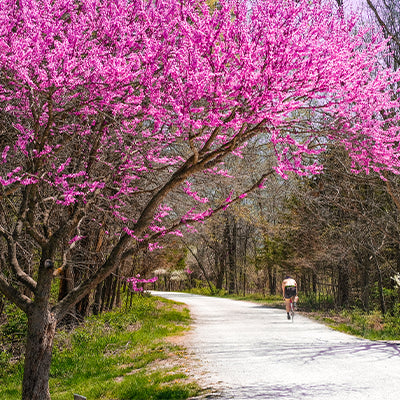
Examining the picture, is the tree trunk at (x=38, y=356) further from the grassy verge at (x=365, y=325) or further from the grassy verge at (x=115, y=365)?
the grassy verge at (x=365, y=325)

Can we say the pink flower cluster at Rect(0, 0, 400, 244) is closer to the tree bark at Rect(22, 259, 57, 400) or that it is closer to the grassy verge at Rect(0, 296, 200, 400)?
the tree bark at Rect(22, 259, 57, 400)

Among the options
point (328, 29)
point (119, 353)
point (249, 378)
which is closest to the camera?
point (328, 29)

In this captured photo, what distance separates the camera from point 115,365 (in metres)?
7.92

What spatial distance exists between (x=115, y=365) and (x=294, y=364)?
3502 mm

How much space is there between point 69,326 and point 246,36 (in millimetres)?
9763

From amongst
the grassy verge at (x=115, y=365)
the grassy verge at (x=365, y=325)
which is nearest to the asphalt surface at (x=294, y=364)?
the grassy verge at (x=115, y=365)

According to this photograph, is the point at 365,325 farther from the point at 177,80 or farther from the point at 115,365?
the point at 177,80

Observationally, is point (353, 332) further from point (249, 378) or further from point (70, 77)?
point (70, 77)

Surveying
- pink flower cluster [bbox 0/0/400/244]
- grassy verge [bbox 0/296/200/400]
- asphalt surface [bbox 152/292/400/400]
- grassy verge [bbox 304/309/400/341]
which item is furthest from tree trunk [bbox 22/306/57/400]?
grassy verge [bbox 304/309/400/341]

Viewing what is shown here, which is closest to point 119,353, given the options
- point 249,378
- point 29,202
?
point 249,378

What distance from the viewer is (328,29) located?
5.02 m

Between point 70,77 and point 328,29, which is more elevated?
point 328,29

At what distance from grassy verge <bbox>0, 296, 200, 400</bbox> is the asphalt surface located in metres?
0.51

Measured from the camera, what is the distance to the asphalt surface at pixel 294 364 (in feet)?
16.5
